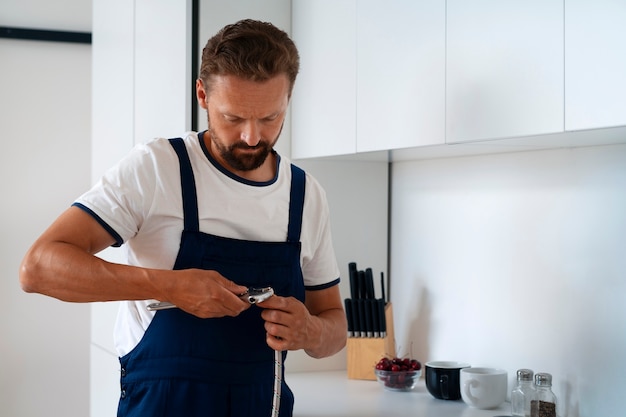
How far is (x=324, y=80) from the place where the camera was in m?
2.57

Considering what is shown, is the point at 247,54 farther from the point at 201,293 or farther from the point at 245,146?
the point at 201,293

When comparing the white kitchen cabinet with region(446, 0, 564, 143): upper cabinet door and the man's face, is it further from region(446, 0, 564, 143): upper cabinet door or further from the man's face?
the man's face

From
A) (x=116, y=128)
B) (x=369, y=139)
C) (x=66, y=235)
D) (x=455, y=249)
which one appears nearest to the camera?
(x=66, y=235)

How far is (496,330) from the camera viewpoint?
234 centimetres

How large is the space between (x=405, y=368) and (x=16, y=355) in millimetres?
2211

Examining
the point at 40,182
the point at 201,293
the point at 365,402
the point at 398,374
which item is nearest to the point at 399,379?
the point at 398,374

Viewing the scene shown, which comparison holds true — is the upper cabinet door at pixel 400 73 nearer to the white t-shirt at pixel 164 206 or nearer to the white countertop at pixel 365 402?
the white t-shirt at pixel 164 206

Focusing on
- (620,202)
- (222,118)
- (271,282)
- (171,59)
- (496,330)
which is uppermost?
(171,59)

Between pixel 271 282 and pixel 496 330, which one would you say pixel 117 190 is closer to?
pixel 271 282

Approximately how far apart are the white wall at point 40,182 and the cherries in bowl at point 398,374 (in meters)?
1.99

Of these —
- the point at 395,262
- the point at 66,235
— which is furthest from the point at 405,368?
the point at 66,235

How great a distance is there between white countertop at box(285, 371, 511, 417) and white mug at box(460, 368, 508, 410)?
0.07 feet

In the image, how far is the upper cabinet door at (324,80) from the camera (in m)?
2.43

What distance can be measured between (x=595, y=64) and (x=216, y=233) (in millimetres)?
763
